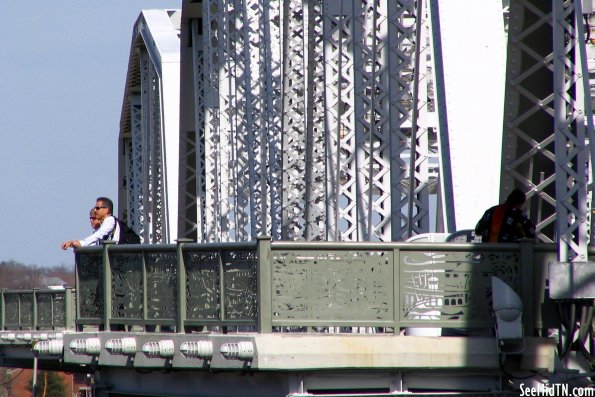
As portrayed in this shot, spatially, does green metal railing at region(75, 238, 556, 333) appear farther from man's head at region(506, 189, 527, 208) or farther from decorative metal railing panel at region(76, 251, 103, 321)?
decorative metal railing panel at region(76, 251, 103, 321)

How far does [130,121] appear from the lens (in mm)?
60219

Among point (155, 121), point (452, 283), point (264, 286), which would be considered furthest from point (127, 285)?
point (155, 121)

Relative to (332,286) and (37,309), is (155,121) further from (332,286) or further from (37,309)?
(332,286)

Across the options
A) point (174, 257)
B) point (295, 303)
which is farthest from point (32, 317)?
point (295, 303)

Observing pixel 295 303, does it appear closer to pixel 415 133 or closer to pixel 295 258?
pixel 295 258

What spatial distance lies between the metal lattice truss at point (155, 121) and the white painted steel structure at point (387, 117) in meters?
5.29

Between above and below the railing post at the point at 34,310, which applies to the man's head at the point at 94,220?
above

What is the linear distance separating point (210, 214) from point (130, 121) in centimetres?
2607

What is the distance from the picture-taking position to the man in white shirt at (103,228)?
55.1 feet

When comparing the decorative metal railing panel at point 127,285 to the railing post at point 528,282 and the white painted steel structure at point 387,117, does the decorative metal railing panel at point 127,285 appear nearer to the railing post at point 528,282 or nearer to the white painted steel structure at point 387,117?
the white painted steel structure at point 387,117

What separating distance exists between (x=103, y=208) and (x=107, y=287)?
1093 mm

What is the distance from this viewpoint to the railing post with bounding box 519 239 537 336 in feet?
42.4

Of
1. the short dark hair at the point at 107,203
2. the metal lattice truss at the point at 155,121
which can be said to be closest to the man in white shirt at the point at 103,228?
the short dark hair at the point at 107,203

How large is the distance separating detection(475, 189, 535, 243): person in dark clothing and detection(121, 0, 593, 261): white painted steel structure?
52 centimetres
